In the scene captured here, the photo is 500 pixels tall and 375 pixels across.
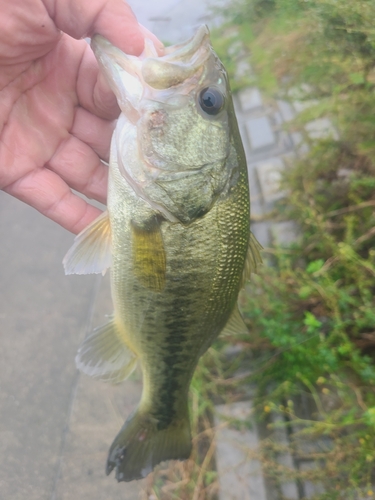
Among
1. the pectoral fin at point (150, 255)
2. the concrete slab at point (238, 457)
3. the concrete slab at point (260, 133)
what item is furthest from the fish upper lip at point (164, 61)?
the concrete slab at point (260, 133)

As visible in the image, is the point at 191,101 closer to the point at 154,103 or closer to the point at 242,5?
the point at 154,103

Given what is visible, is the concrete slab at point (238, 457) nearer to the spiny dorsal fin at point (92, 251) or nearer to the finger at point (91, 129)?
the spiny dorsal fin at point (92, 251)

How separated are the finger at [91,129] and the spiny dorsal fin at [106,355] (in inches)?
32.3

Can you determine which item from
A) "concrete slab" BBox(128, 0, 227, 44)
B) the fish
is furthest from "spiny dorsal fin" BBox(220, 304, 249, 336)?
"concrete slab" BBox(128, 0, 227, 44)

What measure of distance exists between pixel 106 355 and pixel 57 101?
1109mm

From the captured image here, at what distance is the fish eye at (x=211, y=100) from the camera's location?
1355mm

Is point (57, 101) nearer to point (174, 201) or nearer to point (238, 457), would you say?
point (174, 201)

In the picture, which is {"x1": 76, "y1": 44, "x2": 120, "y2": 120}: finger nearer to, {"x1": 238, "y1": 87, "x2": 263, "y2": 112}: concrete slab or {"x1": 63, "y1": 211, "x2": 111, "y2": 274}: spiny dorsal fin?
{"x1": 63, "y1": 211, "x2": 111, "y2": 274}: spiny dorsal fin

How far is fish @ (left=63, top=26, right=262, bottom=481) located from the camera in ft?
4.39

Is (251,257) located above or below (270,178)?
above

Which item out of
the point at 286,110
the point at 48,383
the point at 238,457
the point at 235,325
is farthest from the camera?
the point at 286,110

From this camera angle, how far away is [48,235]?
3.44 metres

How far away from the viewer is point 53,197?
6.10ft

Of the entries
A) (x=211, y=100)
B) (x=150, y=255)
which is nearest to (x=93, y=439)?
Answer: (x=150, y=255)
